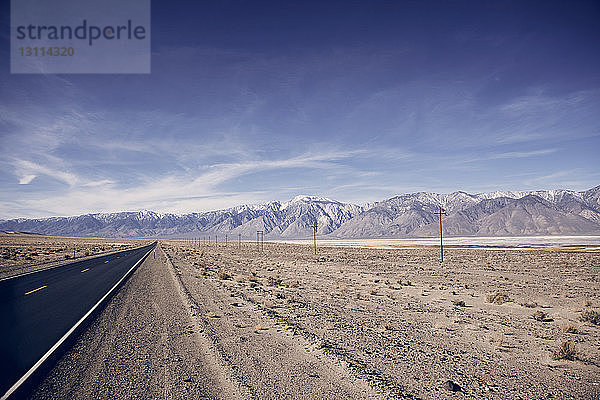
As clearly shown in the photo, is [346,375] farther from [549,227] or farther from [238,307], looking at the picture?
[549,227]

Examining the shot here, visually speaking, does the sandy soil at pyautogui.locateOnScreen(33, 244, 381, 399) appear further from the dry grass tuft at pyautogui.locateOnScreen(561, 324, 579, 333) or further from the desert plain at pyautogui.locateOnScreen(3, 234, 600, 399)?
the dry grass tuft at pyautogui.locateOnScreen(561, 324, 579, 333)

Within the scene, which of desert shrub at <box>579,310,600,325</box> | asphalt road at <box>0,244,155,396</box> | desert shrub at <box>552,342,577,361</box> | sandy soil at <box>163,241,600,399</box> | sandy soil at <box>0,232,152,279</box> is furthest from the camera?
sandy soil at <box>0,232,152,279</box>

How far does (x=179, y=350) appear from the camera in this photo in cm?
819

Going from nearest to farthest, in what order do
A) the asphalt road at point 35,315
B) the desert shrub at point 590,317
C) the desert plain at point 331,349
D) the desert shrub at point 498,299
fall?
the desert plain at point 331,349 < the asphalt road at point 35,315 < the desert shrub at point 590,317 < the desert shrub at point 498,299

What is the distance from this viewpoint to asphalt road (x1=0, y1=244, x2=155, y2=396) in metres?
7.02

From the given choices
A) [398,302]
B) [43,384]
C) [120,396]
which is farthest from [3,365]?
[398,302]

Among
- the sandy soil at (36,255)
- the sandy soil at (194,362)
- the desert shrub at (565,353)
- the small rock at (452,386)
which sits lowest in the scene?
the sandy soil at (36,255)

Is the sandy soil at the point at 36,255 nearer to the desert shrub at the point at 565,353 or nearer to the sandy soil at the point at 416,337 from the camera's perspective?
the sandy soil at the point at 416,337

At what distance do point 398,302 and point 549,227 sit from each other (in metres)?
230

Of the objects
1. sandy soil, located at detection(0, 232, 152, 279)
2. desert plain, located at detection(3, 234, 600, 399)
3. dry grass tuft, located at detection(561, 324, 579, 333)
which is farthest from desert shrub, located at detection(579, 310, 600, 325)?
sandy soil, located at detection(0, 232, 152, 279)

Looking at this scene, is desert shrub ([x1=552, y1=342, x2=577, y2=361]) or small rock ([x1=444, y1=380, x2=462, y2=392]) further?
desert shrub ([x1=552, y1=342, x2=577, y2=361])

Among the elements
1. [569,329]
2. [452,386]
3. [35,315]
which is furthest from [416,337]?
[35,315]

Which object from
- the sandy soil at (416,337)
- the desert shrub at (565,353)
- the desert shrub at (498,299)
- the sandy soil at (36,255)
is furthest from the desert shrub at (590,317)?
the sandy soil at (36,255)

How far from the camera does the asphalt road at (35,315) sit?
23.0 ft
